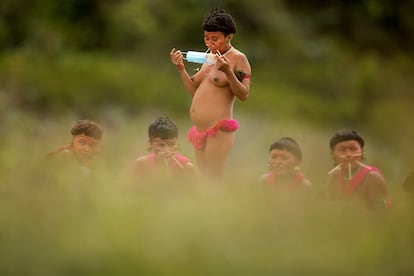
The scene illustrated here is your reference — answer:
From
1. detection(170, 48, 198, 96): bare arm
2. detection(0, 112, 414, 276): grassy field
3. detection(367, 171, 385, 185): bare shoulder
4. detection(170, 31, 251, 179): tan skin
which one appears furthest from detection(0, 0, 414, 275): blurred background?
detection(0, 112, 414, 276): grassy field

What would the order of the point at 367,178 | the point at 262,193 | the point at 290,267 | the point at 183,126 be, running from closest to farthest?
the point at 290,267 → the point at 262,193 → the point at 367,178 → the point at 183,126

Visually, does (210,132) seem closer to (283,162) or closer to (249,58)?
(283,162)

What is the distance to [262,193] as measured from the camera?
190cm

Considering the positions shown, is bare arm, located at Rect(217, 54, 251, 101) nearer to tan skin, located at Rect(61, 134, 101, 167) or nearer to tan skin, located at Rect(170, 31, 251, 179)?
tan skin, located at Rect(170, 31, 251, 179)

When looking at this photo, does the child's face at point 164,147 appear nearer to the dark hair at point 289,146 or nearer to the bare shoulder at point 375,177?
the dark hair at point 289,146

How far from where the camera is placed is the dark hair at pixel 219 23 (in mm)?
3391

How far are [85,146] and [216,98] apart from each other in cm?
48

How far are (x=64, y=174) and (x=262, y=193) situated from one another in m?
0.37

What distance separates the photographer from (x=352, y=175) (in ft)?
10.6

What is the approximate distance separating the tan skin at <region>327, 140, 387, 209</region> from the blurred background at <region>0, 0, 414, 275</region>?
5359 mm

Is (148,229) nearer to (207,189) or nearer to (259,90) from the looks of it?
(207,189)

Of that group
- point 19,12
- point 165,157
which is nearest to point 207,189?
point 165,157

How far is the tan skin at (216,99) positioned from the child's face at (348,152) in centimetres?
34

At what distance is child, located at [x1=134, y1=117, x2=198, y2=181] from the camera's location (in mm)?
3193
